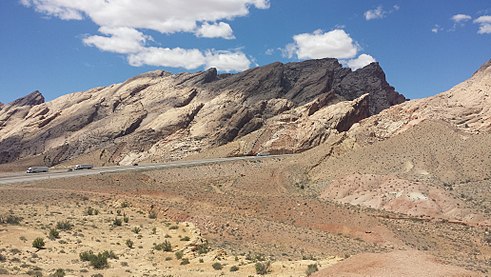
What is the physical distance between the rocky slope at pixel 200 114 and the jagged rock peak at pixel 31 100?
72.3 ft

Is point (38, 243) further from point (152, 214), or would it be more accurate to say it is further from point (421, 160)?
point (421, 160)

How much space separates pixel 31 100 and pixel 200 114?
76.3 metres

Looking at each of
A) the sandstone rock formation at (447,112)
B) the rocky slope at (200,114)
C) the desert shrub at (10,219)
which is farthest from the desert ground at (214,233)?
the rocky slope at (200,114)

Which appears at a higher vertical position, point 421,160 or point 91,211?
point 421,160

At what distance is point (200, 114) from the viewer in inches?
3834

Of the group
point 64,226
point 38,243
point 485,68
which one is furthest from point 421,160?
point 38,243

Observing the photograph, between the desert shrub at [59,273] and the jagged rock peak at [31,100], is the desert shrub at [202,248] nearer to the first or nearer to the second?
the desert shrub at [59,273]

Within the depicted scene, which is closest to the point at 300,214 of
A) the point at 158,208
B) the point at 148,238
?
the point at 158,208

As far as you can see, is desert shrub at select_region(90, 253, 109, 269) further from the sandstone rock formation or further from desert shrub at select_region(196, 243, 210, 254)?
the sandstone rock formation

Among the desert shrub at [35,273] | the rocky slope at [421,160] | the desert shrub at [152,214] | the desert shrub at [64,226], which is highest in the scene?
the rocky slope at [421,160]

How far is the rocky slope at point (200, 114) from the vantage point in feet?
284

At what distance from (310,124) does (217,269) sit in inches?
2509

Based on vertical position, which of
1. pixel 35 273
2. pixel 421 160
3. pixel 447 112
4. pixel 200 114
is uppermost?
pixel 200 114

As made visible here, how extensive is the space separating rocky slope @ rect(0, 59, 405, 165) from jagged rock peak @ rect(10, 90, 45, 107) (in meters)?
22.0
